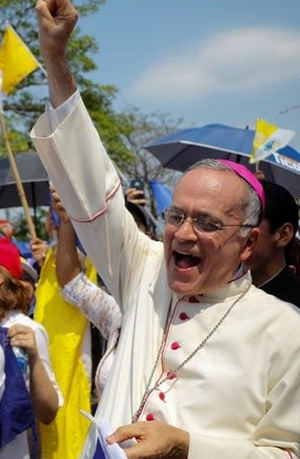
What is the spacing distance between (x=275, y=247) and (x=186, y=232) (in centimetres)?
100

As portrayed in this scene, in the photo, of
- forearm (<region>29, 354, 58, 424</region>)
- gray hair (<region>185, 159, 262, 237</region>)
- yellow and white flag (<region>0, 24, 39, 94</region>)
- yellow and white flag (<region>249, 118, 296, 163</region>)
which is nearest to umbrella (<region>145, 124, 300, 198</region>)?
yellow and white flag (<region>249, 118, 296, 163</region>)

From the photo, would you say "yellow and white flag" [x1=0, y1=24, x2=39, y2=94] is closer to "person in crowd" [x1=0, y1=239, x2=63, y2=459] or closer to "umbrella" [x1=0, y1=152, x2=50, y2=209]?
"umbrella" [x1=0, y1=152, x2=50, y2=209]

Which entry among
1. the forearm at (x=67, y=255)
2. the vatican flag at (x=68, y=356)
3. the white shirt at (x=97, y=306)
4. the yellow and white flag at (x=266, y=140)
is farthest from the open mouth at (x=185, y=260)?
the yellow and white flag at (x=266, y=140)

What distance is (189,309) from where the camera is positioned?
2.03 m

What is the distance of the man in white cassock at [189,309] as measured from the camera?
5.88 feet

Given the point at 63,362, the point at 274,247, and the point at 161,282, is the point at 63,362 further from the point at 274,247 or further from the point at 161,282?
the point at 161,282

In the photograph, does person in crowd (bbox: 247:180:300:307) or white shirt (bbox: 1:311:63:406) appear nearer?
person in crowd (bbox: 247:180:300:307)

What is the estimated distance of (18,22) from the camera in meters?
18.7

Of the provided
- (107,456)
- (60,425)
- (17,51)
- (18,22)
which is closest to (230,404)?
(107,456)

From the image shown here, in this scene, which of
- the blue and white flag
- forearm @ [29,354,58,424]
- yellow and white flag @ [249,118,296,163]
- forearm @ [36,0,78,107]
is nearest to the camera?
forearm @ [36,0,78,107]

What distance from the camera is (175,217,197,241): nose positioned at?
1.92 metres

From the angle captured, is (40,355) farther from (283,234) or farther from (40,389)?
(283,234)

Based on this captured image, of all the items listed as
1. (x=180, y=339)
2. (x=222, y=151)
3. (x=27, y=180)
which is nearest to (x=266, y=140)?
(x=222, y=151)

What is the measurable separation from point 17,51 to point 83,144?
4.95 m
